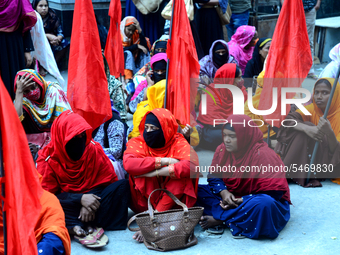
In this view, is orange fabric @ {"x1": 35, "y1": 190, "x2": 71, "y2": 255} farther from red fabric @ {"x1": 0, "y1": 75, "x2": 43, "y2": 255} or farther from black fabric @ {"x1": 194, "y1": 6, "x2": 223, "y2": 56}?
black fabric @ {"x1": 194, "y1": 6, "x2": 223, "y2": 56}

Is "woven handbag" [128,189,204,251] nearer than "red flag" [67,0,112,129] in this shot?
Yes

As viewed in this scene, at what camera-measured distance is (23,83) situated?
3668 mm

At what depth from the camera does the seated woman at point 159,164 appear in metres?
3.19

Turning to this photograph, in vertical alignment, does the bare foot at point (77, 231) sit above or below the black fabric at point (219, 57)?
below

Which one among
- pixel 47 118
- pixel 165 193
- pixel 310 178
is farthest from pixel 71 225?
pixel 310 178

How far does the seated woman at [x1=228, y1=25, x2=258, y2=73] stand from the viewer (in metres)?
6.29

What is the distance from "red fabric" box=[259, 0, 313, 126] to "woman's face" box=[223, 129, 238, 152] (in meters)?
1.16

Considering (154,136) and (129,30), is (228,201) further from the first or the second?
(129,30)

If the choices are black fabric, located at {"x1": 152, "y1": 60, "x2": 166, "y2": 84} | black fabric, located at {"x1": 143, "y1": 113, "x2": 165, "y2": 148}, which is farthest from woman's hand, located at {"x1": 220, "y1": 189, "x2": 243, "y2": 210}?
black fabric, located at {"x1": 152, "y1": 60, "x2": 166, "y2": 84}

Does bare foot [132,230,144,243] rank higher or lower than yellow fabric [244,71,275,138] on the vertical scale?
lower

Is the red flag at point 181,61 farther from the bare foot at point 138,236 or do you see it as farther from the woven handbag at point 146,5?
the woven handbag at point 146,5

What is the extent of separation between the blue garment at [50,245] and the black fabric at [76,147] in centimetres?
79

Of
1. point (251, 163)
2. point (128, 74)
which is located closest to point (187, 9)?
point (128, 74)

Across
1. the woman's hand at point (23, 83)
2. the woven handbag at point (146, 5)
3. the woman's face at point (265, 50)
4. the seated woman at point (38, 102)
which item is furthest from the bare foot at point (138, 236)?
the woven handbag at point (146, 5)
